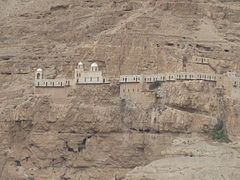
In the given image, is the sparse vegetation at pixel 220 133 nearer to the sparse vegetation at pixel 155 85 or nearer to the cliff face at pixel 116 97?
the cliff face at pixel 116 97

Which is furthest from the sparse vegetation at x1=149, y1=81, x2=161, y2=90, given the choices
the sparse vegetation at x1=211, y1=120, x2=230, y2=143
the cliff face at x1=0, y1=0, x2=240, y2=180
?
the sparse vegetation at x1=211, y1=120, x2=230, y2=143

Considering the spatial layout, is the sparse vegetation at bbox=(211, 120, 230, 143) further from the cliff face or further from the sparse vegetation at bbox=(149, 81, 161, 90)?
the sparse vegetation at bbox=(149, 81, 161, 90)

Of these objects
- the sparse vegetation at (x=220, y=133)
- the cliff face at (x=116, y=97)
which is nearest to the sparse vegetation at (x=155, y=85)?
the cliff face at (x=116, y=97)

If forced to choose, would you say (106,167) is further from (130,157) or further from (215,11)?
(215,11)

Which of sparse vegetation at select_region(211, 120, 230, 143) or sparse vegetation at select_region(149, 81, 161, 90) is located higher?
sparse vegetation at select_region(149, 81, 161, 90)

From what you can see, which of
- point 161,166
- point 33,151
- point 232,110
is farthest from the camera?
point 33,151

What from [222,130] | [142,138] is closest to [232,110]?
[222,130]

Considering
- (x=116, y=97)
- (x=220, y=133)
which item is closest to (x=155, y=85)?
(x=116, y=97)

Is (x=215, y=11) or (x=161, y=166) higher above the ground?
(x=215, y=11)
